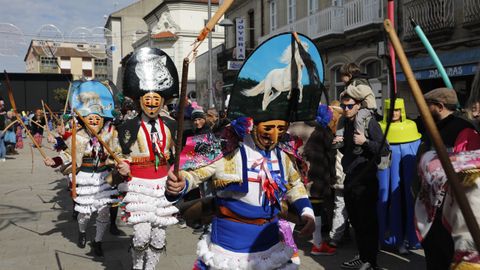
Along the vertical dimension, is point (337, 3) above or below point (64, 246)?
above

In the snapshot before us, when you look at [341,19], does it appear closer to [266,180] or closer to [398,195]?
[398,195]

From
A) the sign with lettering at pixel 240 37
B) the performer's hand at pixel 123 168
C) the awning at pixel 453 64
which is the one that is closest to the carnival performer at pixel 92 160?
the performer's hand at pixel 123 168

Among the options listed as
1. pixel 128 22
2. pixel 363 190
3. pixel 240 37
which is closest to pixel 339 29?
pixel 240 37

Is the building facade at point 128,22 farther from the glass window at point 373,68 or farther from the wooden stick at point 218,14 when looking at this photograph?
the wooden stick at point 218,14

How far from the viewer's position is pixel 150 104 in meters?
4.61

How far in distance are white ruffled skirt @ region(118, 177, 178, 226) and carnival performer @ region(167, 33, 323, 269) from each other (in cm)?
150

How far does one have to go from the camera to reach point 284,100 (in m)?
2.93

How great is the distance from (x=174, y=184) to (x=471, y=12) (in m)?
10.9

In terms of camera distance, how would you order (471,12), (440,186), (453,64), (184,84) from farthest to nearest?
(453,64), (471,12), (440,186), (184,84)

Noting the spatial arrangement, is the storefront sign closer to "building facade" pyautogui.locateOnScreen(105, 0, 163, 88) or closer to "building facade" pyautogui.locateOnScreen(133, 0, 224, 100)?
"building facade" pyautogui.locateOnScreen(133, 0, 224, 100)

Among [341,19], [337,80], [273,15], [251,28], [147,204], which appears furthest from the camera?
[251,28]

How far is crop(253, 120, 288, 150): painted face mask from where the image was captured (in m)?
2.91

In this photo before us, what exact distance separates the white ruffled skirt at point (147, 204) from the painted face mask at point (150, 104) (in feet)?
2.09

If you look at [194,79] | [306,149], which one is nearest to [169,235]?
[306,149]
